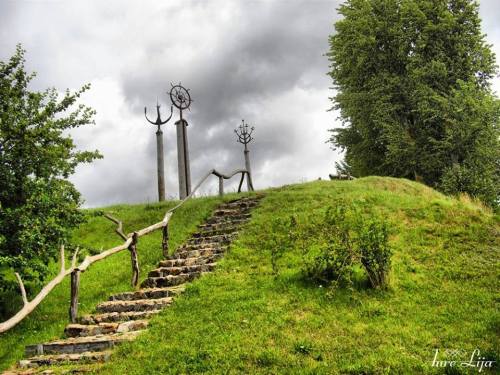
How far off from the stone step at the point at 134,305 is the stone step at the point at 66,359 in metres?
1.85

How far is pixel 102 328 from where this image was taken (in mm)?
8500

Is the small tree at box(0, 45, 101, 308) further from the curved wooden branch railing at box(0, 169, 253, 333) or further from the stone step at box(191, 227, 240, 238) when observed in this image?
the stone step at box(191, 227, 240, 238)

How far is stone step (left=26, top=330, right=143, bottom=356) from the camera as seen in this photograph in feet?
25.1

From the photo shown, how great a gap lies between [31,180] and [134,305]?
151 inches

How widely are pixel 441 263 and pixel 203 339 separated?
20.1ft

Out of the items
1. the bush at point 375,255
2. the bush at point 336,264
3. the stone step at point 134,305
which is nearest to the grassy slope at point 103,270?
the stone step at point 134,305

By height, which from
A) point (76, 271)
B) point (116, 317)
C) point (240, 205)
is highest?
point (240, 205)

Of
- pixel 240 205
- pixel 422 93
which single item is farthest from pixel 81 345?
pixel 422 93

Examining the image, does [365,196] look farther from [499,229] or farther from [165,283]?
[165,283]

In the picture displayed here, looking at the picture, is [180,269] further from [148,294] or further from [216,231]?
[216,231]

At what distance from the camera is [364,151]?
94.5ft

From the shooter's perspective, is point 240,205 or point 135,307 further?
point 240,205

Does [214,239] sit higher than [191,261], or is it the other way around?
[214,239]

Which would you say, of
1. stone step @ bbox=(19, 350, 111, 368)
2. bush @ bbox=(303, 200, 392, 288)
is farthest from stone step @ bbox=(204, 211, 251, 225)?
stone step @ bbox=(19, 350, 111, 368)
